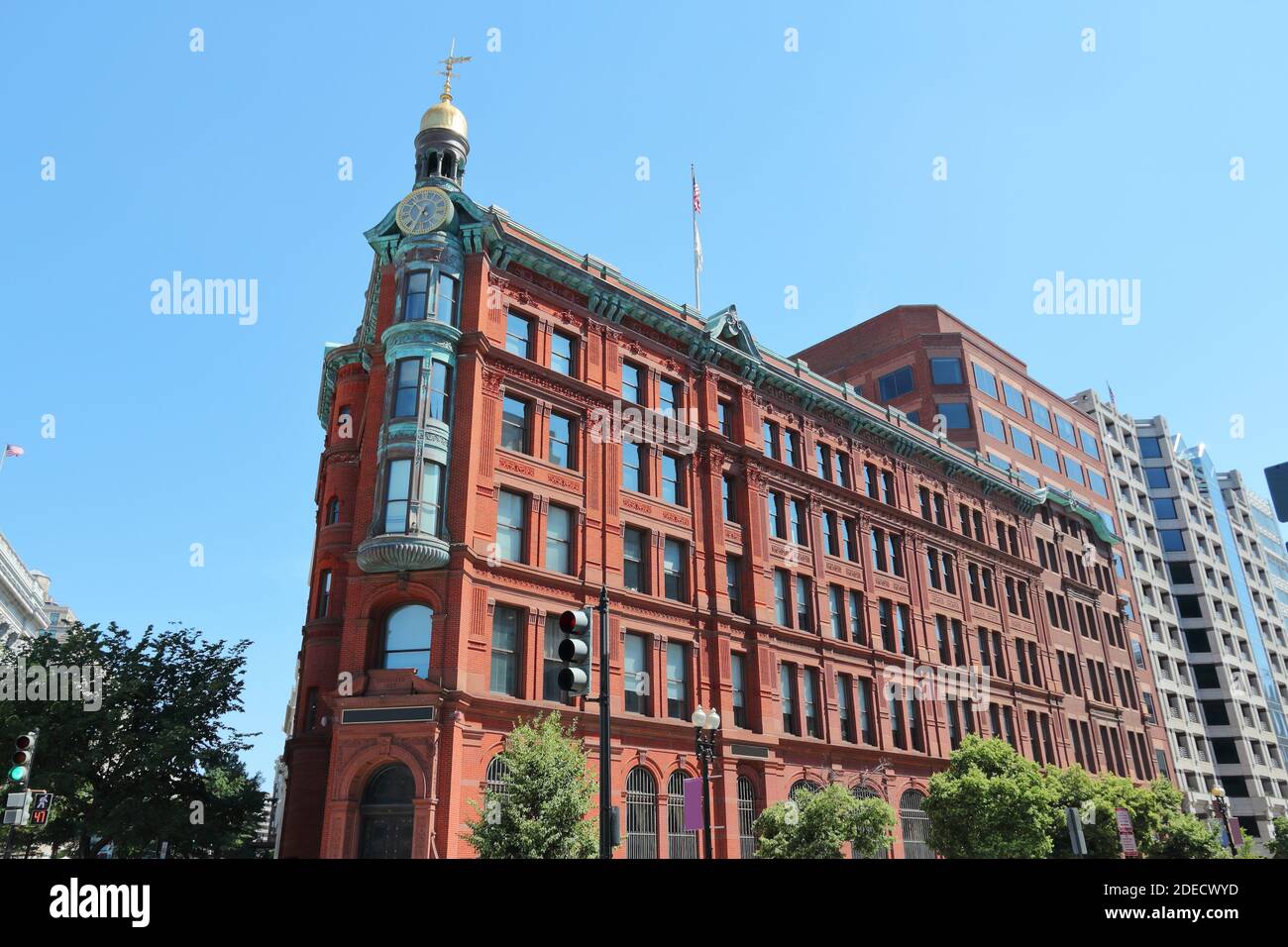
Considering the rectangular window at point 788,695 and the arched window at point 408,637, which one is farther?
the rectangular window at point 788,695

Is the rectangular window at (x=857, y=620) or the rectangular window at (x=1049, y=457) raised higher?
the rectangular window at (x=1049, y=457)

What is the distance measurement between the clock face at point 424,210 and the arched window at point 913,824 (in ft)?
102

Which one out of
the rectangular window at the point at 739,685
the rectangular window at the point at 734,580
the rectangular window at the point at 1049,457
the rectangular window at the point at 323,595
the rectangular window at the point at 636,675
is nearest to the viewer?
the rectangular window at the point at 636,675

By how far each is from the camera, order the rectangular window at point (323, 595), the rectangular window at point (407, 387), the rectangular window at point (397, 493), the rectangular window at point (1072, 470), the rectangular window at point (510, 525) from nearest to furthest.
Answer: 1. the rectangular window at point (397, 493)
2. the rectangular window at point (407, 387)
3. the rectangular window at point (510, 525)
4. the rectangular window at point (323, 595)
5. the rectangular window at point (1072, 470)

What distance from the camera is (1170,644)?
8088 cm

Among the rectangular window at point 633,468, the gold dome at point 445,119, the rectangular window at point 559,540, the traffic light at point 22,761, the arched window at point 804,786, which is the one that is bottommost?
the traffic light at point 22,761

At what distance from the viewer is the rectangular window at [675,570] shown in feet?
115

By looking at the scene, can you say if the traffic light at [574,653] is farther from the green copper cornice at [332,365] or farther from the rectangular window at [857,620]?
the rectangular window at [857,620]

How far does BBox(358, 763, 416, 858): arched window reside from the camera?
25891 millimetres

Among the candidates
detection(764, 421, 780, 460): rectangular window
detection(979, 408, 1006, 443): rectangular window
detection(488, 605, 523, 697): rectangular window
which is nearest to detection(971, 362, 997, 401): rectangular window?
detection(979, 408, 1006, 443): rectangular window

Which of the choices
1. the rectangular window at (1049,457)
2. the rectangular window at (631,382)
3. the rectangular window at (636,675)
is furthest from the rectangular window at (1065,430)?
the rectangular window at (636,675)
